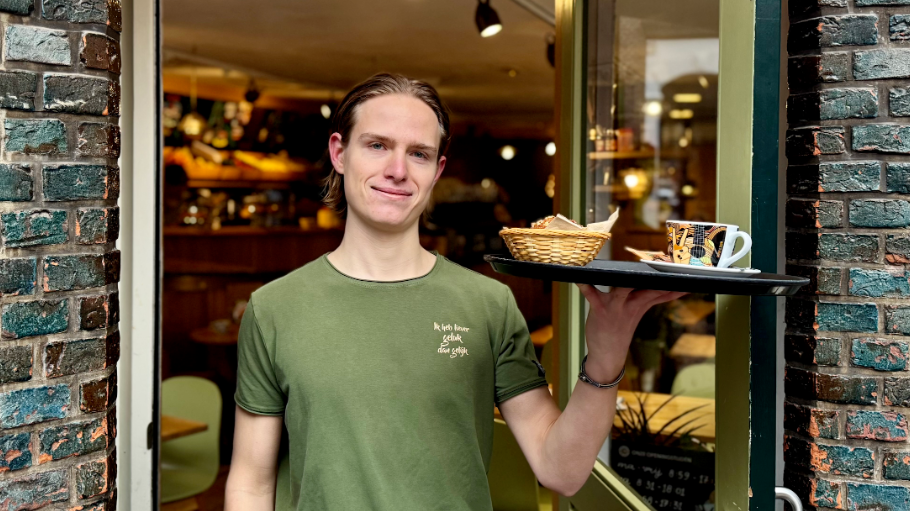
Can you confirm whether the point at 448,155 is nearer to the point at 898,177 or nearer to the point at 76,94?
the point at 76,94

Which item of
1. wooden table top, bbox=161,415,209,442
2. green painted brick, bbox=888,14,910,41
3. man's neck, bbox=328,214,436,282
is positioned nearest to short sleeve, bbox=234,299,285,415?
man's neck, bbox=328,214,436,282

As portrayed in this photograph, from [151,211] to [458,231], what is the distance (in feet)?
30.0

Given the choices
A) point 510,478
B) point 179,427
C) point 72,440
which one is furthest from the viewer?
point 179,427

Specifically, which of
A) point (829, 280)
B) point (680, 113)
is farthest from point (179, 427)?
point (680, 113)

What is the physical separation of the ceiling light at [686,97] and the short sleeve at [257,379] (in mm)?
2203

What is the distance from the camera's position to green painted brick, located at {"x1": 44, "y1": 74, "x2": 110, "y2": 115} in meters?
1.43

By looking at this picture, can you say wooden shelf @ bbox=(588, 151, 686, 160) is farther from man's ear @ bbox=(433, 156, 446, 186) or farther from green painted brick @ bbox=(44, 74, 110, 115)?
green painted brick @ bbox=(44, 74, 110, 115)

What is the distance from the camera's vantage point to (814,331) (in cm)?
160

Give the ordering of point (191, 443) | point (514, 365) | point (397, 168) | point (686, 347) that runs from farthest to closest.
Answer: point (191, 443), point (686, 347), point (514, 365), point (397, 168)

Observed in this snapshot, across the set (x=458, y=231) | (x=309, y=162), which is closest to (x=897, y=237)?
(x=309, y=162)

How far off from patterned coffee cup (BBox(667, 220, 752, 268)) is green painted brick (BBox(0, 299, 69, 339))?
1.15 meters

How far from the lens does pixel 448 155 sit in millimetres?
1844

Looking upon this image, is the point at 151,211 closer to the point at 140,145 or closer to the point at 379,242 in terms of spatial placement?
the point at 140,145

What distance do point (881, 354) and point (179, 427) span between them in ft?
9.06
